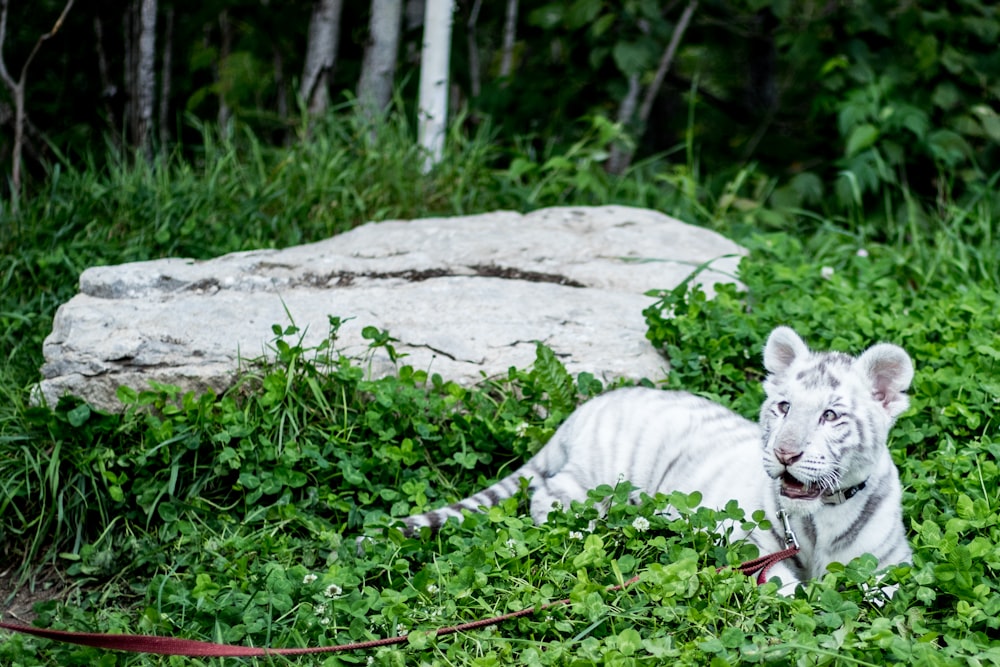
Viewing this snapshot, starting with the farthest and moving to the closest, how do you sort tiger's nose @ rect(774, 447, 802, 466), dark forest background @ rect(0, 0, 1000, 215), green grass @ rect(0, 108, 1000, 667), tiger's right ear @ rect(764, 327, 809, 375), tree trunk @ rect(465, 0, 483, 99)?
tree trunk @ rect(465, 0, 483, 99) → dark forest background @ rect(0, 0, 1000, 215) → tiger's right ear @ rect(764, 327, 809, 375) → tiger's nose @ rect(774, 447, 802, 466) → green grass @ rect(0, 108, 1000, 667)

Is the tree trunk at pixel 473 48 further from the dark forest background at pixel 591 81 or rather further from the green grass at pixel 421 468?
the green grass at pixel 421 468

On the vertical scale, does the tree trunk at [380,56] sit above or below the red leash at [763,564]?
above

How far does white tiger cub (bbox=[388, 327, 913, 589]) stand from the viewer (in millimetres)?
3408

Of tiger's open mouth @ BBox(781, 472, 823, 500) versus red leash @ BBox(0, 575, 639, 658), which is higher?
tiger's open mouth @ BBox(781, 472, 823, 500)

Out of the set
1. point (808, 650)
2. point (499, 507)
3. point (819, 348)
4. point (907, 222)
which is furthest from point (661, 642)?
point (907, 222)

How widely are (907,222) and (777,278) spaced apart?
1899 millimetres

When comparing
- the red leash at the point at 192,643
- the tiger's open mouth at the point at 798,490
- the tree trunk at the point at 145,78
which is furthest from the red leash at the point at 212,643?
the tree trunk at the point at 145,78

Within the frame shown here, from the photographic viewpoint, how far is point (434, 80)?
7.38 metres

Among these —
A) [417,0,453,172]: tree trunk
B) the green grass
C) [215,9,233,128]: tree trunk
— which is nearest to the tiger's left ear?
the green grass

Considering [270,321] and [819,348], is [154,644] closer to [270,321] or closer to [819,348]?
[270,321]

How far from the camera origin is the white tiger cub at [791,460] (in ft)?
11.2

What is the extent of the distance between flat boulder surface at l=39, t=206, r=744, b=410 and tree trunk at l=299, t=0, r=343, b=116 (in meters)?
1.97

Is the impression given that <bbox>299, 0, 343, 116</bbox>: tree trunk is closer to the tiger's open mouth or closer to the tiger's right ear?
the tiger's right ear

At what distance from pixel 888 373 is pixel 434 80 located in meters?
4.64
